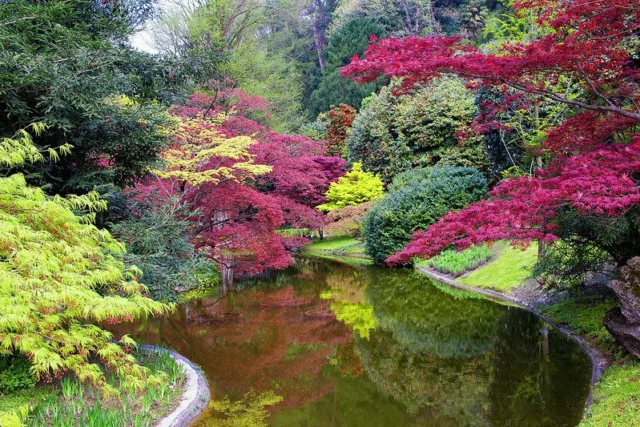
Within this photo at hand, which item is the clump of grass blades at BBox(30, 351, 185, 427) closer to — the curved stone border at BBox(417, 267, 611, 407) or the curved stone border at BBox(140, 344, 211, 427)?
the curved stone border at BBox(140, 344, 211, 427)

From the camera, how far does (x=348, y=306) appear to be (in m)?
12.2

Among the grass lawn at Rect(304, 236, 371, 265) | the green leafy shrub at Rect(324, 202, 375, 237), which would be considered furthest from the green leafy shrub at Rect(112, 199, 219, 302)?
the green leafy shrub at Rect(324, 202, 375, 237)

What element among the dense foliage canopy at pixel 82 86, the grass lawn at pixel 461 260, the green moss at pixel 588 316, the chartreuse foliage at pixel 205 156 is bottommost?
the grass lawn at pixel 461 260

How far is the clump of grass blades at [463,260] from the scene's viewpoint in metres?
13.9

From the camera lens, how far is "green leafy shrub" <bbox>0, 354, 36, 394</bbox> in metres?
5.77

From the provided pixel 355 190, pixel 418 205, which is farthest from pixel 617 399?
pixel 355 190

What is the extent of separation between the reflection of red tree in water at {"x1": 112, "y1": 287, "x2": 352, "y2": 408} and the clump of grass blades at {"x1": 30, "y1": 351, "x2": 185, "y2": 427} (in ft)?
2.97

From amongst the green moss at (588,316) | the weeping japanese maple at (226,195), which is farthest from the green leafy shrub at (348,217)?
the green moss at (588,316)

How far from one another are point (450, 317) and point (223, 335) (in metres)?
4.79

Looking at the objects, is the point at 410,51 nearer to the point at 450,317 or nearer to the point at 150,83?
the point at 150,83

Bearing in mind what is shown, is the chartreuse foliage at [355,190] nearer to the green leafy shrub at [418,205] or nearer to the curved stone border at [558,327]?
the green leafy shrub at [418,205]

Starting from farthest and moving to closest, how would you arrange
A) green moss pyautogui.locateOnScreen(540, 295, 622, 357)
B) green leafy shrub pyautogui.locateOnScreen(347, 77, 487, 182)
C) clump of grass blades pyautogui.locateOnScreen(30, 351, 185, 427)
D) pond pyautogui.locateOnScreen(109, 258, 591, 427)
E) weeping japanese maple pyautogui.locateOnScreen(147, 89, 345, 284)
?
green leafy shrub pyautogui.locateOnScreen(347, 77, 487, 182), weeping japanese maple pyautogui.locateOnScreen(147, 89, 345, 284), green moss pyautogui.locateOnScreen(540, 295, 622, 357), pond pyautogui.locateOnScreen(109, 258, 591, 427), clump of grass blades pyautogui.locateOnScreen(30, 351, 185, 427)

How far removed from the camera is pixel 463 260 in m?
14.4

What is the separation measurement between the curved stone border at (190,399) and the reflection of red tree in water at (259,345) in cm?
25
